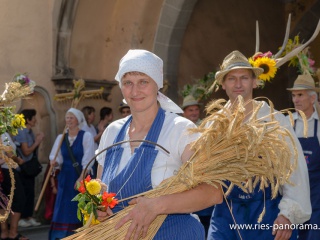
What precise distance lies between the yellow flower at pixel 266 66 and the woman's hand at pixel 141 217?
8.29 feet

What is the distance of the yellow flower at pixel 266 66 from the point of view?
5422 millimetres

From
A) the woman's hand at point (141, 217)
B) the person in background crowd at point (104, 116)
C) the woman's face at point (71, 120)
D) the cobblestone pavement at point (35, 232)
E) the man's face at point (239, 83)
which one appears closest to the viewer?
the woman's hand at point (141, 217)

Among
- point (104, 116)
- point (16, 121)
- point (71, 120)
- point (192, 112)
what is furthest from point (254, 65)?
point (104, 116)

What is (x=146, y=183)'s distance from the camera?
3.29 meters

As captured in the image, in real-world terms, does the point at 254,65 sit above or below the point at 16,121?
above

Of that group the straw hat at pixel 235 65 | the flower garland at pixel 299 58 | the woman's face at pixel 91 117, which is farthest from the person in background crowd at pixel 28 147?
the straw hat at pixel 235 65

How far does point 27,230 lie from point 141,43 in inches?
129

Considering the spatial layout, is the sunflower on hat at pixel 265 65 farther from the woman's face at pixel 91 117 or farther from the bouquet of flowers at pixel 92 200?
the woman's face at pixel 91 117

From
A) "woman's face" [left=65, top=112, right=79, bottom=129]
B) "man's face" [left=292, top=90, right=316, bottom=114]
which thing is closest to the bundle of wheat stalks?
"man's face" [left=292, top=90, right=316, bottom=114]

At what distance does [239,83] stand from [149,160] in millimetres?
1828

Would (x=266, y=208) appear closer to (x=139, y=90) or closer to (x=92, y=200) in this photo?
(x=139, y=90)

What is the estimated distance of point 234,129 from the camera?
3215 millimetres

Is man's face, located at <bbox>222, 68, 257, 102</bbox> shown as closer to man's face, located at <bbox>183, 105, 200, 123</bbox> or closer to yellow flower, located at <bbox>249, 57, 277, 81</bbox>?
yellow flower, located at <bbox>249, 57, 277, 81</bbox>

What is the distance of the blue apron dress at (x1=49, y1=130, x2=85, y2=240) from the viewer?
8477 millimetres
